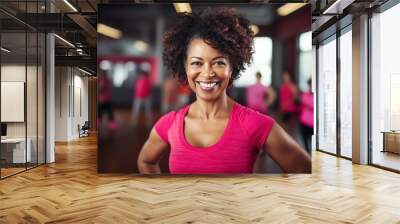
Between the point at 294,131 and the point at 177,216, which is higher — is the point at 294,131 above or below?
above

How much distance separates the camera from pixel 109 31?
21.2ft

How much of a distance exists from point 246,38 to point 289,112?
4.57 feet

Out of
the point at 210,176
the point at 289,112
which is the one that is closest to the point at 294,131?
the point at 289,112

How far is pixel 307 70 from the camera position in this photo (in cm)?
645

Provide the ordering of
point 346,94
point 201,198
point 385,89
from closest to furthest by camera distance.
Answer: point 201,198 < point 385,89 < point 346,94

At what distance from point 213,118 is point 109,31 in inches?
87.4

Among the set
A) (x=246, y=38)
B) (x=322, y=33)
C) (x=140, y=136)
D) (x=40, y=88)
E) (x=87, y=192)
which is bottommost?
(x=87, y=192)

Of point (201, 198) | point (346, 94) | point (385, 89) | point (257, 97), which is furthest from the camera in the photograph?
point (346, 94)

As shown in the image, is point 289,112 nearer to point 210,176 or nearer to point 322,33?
point 210,176

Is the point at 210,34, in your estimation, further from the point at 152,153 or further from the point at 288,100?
the point at 152,153

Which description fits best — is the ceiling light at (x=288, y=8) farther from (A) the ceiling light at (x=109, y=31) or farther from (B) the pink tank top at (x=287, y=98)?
(A) the ceiling light at (x=109, y=31)

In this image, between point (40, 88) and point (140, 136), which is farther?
point (40, 88)

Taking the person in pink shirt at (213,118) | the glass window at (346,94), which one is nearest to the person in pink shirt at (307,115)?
the person in pink shirt at (213,118)

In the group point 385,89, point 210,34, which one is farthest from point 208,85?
point 385,89
